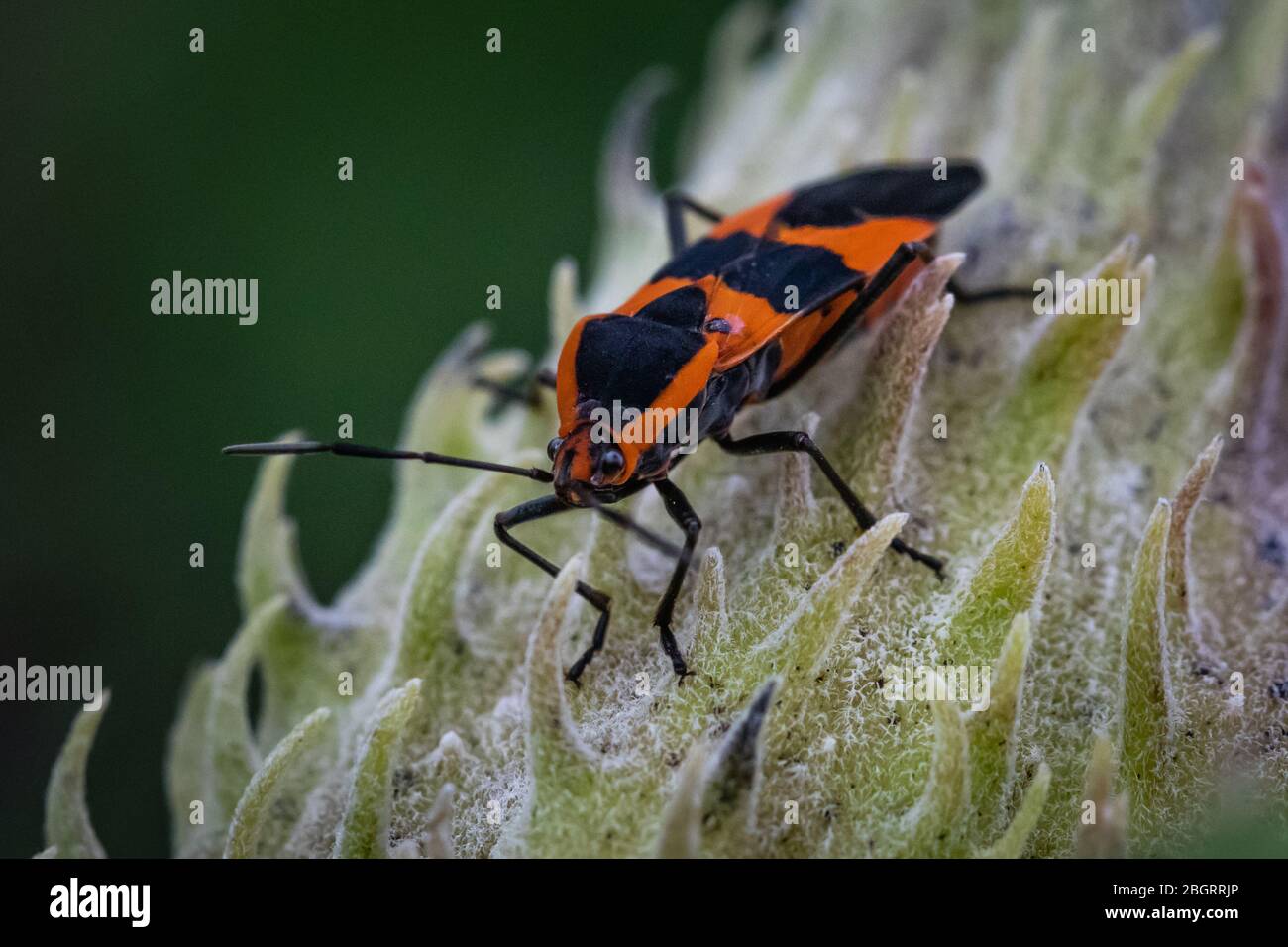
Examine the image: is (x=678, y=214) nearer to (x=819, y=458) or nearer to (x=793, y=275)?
(x=793, y=275)

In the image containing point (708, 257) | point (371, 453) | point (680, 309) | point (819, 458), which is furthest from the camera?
point (708, 257)

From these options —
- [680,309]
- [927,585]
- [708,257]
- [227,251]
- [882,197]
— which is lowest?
[927,585]

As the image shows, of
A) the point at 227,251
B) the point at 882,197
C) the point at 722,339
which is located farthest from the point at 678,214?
the point at 227,251

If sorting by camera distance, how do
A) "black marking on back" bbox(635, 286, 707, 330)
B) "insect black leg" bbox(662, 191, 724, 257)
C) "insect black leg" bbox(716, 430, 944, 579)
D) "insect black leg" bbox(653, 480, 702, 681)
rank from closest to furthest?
"insect black leg" bbox(653, 480, 702, 681) < "insect black leg" bbox(716, 430, 944, 579) < "black marking on back" bbox(635, 286, 707, 330) < "insect black leg" bbox(662, 191, 724, 257)

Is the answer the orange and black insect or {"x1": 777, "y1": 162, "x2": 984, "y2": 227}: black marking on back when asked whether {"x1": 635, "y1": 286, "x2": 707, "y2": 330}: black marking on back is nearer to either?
the orange and black insect

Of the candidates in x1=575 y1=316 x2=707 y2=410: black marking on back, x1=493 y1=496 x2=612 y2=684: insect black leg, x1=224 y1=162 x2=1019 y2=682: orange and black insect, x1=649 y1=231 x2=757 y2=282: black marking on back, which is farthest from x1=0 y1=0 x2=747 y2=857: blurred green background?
x1=575 y1=316 x2=707 y2=410: black marking on back

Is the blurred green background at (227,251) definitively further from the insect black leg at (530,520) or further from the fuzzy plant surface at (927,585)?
the insect black leg at (530,520)
